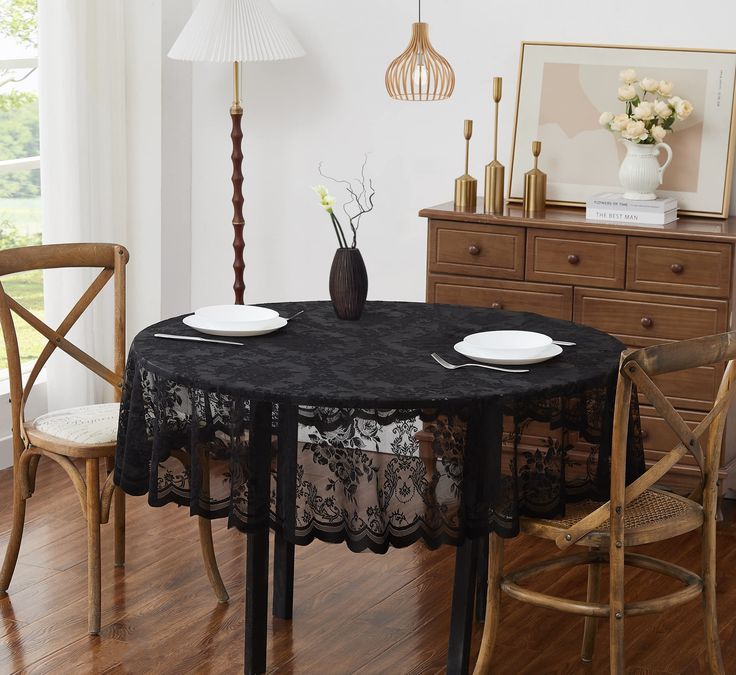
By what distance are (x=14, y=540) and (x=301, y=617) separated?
0.86 meters

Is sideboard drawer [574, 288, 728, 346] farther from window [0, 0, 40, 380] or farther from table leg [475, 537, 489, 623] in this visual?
window [0, 0, 40, 380]

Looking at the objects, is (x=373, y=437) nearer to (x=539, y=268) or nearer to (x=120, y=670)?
(x=120, y=670)

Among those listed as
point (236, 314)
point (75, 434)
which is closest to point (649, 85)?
point (236, 314)

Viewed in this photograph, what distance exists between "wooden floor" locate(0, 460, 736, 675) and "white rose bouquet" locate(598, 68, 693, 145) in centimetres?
137

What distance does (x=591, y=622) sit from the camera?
121 inches

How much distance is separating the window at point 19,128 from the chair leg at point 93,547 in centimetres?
170

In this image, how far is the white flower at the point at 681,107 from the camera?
3994mm

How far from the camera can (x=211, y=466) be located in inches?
108

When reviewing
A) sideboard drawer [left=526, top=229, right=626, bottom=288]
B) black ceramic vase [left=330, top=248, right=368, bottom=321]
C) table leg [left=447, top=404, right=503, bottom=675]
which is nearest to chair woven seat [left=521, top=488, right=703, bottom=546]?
table leg [left=447, top=404, right=503, bottom=675]

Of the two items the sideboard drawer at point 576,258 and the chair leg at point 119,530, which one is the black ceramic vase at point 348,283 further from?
the sideboard drawer at point 576,258

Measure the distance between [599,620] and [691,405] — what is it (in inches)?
38.8

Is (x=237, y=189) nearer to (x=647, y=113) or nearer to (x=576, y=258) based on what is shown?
(x=576, y=258)

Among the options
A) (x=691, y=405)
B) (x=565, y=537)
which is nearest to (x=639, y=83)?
(x=691, y=405)

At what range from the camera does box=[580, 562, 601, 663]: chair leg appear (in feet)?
9.84
